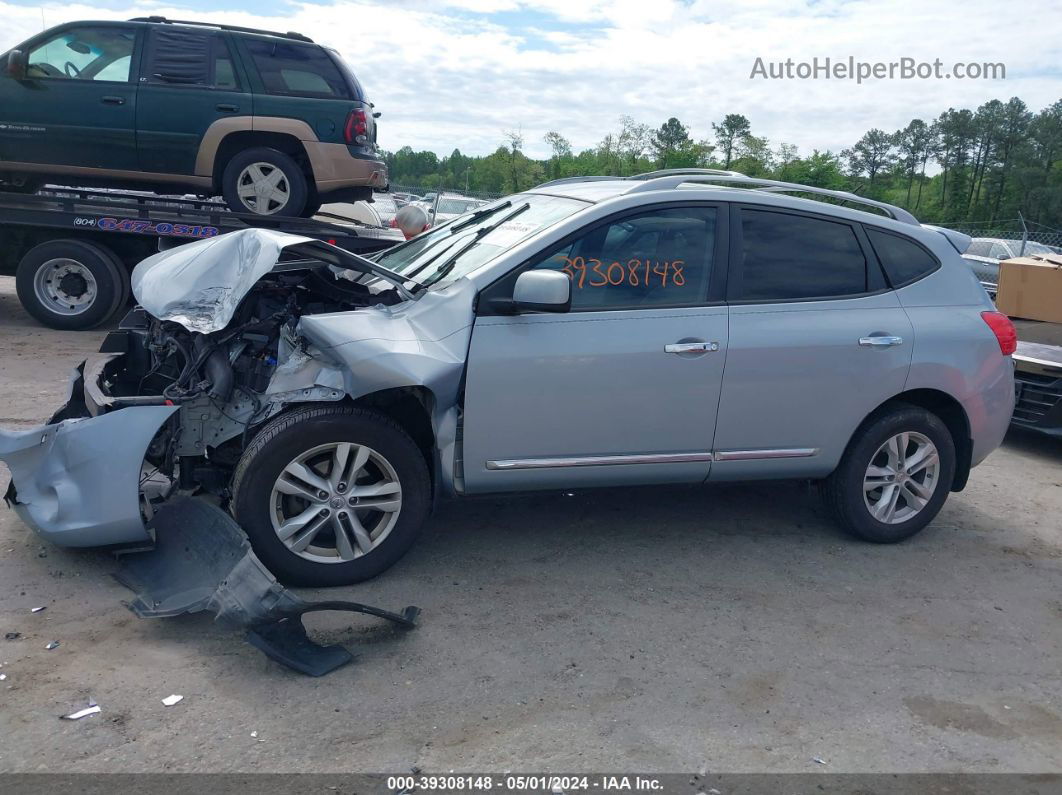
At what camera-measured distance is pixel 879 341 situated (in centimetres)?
470

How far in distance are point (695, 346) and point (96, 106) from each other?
23.5ft

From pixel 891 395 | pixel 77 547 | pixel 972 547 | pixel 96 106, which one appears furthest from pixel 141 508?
pixel 96 106

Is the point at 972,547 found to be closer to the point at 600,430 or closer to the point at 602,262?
the point at 600,430

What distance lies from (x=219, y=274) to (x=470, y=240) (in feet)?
4.42

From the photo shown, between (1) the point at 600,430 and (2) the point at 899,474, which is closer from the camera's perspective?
(1) the point at 600,430

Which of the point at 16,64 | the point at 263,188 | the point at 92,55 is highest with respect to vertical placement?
the point at 92,55

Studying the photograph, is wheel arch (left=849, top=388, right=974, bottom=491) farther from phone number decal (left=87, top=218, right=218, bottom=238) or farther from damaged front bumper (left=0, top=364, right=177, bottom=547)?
phone number decal (left=87, top=218, right=218, bottom=238)

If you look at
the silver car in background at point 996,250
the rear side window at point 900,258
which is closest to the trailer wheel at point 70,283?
the rear side window at point 900,258

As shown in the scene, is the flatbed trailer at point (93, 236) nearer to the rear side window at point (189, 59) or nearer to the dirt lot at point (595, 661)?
the rear side window at point (189, 59)

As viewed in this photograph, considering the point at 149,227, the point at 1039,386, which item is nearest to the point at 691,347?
the point at 1039,386

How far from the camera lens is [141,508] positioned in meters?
3.99

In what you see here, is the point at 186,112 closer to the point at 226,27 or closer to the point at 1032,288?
the point at 226,27

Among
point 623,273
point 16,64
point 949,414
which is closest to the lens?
point 623,273

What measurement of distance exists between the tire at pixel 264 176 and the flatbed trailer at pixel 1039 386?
6698mm
